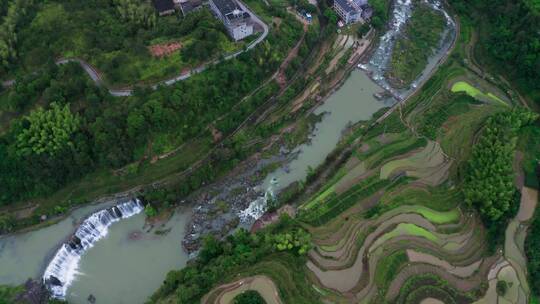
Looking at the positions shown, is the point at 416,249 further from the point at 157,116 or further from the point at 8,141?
the point at 8,141

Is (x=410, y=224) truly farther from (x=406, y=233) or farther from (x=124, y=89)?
(x=124, y=89)

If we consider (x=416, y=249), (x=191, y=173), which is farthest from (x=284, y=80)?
(x=416, y=249)

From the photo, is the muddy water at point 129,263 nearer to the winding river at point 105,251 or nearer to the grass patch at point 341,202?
the winding river at point 105,251

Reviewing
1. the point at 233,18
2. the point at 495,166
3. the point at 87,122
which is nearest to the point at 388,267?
the point at 495,166

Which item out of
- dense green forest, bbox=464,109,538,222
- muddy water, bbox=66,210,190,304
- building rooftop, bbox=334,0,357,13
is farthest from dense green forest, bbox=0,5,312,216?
dense green forest, bbox=464,109,538,222

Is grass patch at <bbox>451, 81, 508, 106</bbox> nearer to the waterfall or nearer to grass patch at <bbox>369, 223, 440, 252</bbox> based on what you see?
grass patch at <bbox>369, 223, 440, 252</bbox>

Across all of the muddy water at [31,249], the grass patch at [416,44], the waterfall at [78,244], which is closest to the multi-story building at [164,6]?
the waterfall at [78,244]
